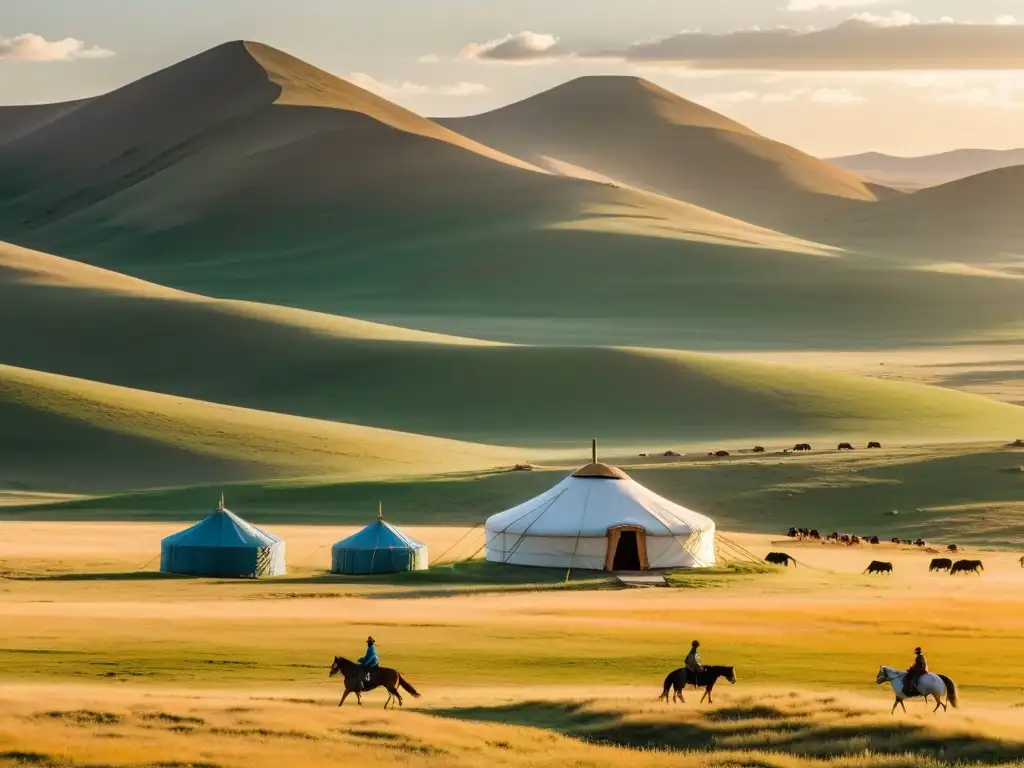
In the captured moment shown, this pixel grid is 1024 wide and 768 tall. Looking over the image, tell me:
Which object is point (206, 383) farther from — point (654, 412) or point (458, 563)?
point (458, 563)

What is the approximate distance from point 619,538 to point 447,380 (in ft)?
199

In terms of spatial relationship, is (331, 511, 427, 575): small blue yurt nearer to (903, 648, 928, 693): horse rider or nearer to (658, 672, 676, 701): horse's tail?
(658, 672, 676, 701): horse's tail

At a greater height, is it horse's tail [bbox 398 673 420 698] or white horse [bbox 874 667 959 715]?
white horse [bbox 874 667 959 715]

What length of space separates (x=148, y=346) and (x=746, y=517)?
209 feet

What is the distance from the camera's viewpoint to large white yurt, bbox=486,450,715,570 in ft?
157

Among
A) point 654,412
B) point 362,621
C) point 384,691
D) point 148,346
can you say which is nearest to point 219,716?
point 384,691

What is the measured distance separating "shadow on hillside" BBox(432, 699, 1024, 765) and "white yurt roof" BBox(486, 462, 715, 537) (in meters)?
21.4

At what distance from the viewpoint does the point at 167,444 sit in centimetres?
8212

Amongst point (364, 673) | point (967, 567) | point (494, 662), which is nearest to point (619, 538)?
point (967, 567)

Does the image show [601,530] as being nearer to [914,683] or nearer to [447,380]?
[914,683]

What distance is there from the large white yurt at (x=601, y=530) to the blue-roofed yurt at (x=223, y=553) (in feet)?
17.6

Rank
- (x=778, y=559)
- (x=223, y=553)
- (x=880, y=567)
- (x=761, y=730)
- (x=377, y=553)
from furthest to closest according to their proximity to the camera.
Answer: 1. (x=778, y=559)
2. (x=880, y=567)
3. (x=377, y=553)
4. (x=223, y=553)
5. (x=761, y=730)

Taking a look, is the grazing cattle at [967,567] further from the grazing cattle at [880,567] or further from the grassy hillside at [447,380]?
the grassy hillside at [447,380]

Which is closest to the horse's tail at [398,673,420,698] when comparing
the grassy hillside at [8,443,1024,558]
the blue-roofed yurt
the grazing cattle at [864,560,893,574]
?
the blue-roofed yurt
